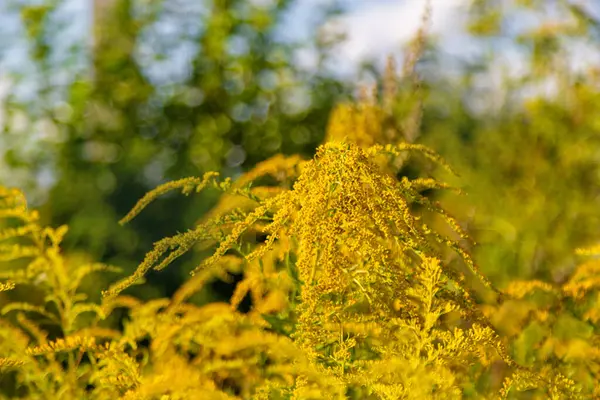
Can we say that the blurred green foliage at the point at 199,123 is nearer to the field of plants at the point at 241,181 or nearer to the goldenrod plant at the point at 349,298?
the field of plants at the point at 241,181

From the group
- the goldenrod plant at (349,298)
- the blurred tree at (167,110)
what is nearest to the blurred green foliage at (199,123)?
the blurred tree at (167,110)

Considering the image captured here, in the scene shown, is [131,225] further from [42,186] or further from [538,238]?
[538,238]

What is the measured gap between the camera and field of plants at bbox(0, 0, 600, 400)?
9.88 ft

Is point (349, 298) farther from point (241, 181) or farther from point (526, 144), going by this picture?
point (526, 144)

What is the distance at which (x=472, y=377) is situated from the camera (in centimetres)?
282

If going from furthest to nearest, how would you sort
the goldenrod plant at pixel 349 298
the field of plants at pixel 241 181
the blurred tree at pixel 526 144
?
1. the blurred tree at pixel 526 144
2. the field of plants at pixel 241 181
3. the goldenrod plant at pixel 349 298

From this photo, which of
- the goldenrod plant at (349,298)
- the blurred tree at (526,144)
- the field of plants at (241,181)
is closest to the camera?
the goldenrod plant at (349,298)

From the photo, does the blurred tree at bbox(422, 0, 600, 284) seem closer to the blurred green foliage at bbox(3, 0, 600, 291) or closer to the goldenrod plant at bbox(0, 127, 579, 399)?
the blurred green foliage at bbox(3, 0, 600, 291)

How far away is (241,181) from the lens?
2775 millimetres

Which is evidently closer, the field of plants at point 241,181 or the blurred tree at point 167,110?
the field of plants at point 241,181

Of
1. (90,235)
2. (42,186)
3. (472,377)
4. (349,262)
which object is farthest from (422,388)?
(42,186)

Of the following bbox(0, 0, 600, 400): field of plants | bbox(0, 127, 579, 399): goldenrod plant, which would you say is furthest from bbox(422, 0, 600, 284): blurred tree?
bbox(0, 127, 579, 399): goldenrod plant

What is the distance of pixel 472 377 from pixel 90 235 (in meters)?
2.96

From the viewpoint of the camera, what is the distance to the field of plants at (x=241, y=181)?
3.01 meters
